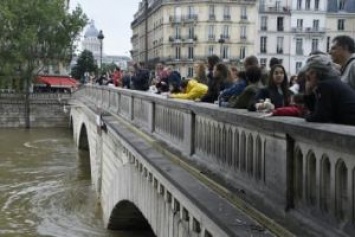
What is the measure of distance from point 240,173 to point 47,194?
65.5 feet

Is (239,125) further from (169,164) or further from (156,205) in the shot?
(156,205)

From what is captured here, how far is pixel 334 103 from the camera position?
16.5ft

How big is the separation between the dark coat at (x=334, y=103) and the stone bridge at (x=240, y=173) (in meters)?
0.12

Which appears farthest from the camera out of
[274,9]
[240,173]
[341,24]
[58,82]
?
[274,9]

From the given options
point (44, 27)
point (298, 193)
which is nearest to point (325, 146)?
point (298, 193)

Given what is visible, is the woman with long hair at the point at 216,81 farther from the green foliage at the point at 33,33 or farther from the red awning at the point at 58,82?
the red awning at the point at 58,82

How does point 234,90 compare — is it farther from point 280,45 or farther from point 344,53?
point 280,45

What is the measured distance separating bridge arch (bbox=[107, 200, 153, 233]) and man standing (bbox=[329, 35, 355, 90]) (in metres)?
12.2

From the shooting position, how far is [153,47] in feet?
314

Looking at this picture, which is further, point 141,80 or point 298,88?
point 141,80

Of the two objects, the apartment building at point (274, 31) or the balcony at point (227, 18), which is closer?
the apartment building at point (274, 31)

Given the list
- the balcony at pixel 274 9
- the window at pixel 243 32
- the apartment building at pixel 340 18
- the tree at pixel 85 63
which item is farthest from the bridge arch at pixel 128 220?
the tree at pixel 85 63

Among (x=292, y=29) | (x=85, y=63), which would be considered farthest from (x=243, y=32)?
(x=85, y=63)

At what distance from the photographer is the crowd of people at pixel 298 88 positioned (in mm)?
5016
